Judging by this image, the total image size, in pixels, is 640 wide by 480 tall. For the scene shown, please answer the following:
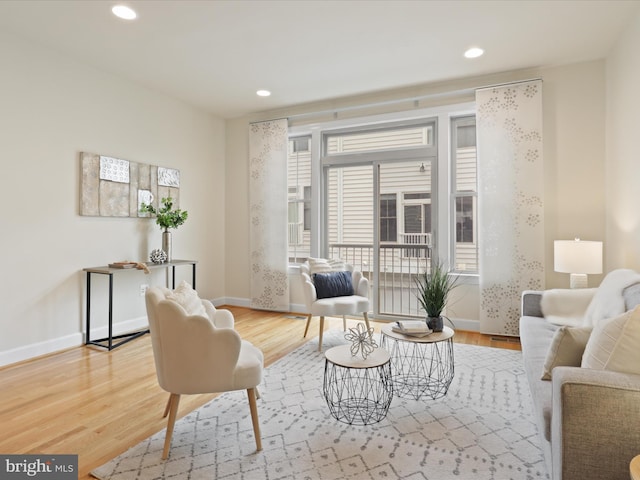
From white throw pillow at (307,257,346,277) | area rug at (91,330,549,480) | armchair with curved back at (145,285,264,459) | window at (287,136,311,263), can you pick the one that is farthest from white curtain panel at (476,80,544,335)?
armchair with curved back at (145,285,264,459)

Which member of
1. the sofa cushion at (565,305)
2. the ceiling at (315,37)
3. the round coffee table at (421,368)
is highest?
the ceiling at (315,37)

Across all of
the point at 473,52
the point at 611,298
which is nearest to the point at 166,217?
the point at 473,52

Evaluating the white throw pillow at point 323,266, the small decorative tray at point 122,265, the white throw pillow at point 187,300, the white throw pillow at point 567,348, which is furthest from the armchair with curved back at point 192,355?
the white throw pillow at point 323,266

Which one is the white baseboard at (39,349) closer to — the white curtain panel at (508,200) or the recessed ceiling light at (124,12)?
the recessed ceiling light at (124,12)

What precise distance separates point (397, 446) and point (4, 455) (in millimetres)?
2024

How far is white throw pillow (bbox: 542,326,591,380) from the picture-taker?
1671mm

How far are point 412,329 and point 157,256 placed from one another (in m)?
3.07

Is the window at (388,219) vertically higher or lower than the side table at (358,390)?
higher

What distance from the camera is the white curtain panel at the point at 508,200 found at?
390cm

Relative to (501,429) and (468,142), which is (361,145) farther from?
(501,429)

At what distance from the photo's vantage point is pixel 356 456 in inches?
74.4

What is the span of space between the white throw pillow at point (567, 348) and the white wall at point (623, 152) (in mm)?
1864

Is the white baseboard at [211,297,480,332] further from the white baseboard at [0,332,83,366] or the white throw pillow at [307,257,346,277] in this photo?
the white baseboard at [0,332,83,366]

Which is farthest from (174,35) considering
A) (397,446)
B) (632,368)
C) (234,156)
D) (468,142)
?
(632,368)
